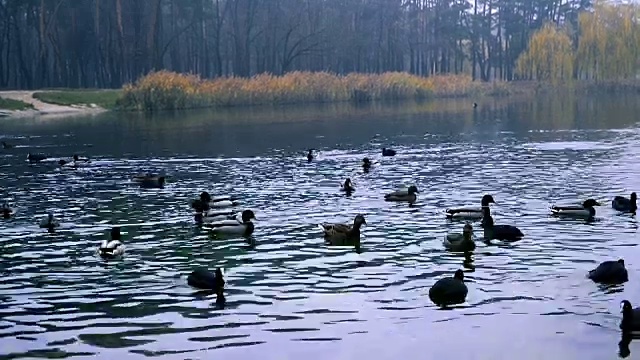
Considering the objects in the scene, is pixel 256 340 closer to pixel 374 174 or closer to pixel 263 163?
pixel 374 174

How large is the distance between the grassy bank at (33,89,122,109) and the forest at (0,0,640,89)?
17.8 feet

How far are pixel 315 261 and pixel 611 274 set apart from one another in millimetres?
5140

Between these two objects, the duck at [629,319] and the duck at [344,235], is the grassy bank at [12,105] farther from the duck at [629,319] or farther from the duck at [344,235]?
the duck at [629,319]

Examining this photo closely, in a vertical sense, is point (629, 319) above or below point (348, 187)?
below

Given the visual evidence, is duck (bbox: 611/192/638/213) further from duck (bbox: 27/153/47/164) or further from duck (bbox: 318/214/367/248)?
duck (bbox: 27/153/47/164)

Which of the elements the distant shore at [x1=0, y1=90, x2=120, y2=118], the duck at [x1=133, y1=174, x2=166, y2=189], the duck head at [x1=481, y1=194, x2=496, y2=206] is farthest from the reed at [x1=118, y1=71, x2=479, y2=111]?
the duck head at [x1=481, y1=194, x2=496, y2=206]

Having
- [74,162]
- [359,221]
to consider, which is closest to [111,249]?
[359,221]

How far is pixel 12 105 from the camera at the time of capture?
7119 cm

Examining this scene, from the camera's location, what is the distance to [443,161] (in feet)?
110

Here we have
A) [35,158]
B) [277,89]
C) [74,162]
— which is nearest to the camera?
[74,162]

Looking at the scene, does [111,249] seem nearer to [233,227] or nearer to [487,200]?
[233,227]

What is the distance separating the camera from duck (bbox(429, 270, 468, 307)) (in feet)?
45.2

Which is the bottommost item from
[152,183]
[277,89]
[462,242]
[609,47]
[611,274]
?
[611,274]

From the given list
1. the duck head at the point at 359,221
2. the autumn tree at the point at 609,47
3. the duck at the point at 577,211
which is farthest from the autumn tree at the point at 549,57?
the duck head at the point at 359,221
